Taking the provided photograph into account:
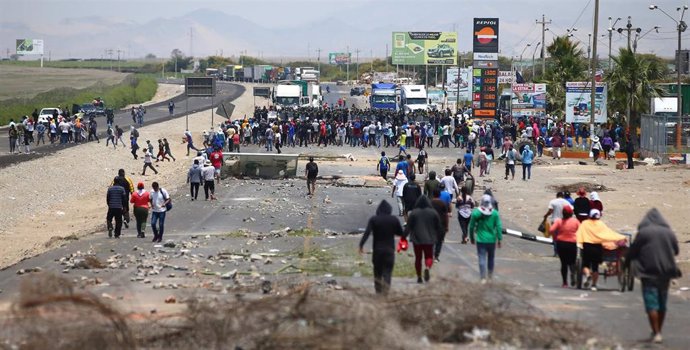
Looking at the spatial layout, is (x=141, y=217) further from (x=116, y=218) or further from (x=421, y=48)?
(x=421, y=48)

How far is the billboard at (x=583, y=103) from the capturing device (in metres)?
60.7

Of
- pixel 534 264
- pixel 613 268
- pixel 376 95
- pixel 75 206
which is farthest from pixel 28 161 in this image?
pixel 376 95

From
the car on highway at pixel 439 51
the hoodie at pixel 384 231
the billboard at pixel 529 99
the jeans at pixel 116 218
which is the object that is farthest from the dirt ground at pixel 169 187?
the car on highway at pixel 439 51

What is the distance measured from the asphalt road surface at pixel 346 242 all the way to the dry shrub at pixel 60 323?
15.6 feet

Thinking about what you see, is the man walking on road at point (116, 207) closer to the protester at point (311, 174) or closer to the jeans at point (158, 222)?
the jeans at point (158, 222)

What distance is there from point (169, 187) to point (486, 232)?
82.4 ft

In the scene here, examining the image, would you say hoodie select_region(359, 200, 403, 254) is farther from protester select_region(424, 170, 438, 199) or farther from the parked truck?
the parked truck

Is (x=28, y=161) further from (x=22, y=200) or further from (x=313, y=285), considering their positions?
(x=313, y=285)

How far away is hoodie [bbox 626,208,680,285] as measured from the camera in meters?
13.6

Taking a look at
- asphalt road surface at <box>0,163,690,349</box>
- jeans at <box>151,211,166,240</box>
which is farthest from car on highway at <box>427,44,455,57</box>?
jeans at <box>151,211,166,240</box>

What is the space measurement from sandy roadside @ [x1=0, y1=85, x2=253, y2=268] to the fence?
65.1 feet

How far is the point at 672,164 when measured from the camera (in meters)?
50.1

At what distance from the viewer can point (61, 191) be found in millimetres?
43875

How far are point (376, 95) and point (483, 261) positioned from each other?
85392 millimetres
